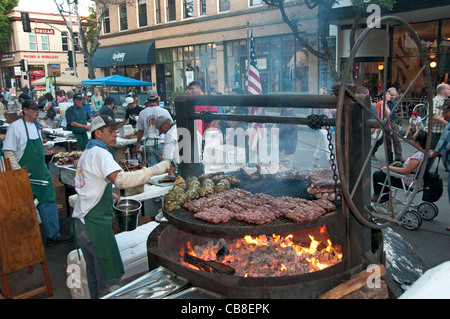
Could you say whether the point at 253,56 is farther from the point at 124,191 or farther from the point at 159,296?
the point at 159,296

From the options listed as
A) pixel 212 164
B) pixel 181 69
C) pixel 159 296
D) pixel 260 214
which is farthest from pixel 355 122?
pixel 181 69

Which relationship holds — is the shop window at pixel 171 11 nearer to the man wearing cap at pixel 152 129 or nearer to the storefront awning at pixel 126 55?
the storefront awning at pixel 126 55

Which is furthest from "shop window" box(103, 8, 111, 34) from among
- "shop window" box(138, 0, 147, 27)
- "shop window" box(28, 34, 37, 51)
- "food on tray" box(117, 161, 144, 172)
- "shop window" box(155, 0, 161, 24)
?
"food on tray" box(117, 161, 144, 172)

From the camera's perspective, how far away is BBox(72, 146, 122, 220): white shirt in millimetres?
3650

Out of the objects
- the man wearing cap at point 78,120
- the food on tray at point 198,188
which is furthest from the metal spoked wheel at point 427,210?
the man wearing cap at point 78,120

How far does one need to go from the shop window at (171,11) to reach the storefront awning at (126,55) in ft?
9.10

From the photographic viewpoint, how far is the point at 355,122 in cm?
297

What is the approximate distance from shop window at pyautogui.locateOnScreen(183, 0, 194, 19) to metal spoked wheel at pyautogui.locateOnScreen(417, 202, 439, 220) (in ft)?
79.1

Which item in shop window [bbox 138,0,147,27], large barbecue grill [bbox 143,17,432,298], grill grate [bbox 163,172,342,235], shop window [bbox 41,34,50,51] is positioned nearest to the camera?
large barbecue grill [bbox 143,17,432,298]

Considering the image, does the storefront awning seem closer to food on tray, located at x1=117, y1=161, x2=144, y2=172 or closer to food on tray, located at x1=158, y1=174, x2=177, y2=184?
food on tray, located at x1=117, y1=161, x2=144, y2=172

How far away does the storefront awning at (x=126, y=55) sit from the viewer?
3033 cm

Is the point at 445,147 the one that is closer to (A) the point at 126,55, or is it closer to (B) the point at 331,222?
(B) the point at 331,222

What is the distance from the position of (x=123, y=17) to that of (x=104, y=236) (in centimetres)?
3317

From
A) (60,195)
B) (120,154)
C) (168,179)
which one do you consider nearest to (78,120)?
(120,154)
